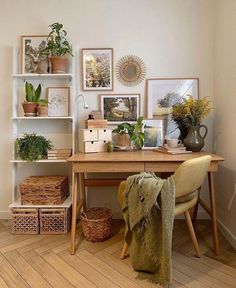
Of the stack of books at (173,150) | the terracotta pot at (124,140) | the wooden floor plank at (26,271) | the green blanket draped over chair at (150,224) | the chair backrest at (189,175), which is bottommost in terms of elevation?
the wooden floor plank at (26,271)

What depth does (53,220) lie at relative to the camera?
2.21 meters

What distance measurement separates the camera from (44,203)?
2217 mm

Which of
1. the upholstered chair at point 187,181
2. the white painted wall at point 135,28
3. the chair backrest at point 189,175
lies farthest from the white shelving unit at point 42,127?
the chair backrest at point 189,175

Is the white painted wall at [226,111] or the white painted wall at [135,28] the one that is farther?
the white painted wall at [135,28]

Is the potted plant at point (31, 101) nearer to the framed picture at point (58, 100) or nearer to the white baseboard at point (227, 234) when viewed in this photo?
the framed picture at point (58, 100)

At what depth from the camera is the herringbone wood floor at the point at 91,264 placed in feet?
5.08

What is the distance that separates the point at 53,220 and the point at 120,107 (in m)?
1.31

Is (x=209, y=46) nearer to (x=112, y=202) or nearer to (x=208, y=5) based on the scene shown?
(x=208, y=5)

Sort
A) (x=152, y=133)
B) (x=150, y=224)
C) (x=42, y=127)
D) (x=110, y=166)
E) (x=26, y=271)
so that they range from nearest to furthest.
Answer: (x=150, y=224), (x=26, y=271), (x=110, y=166), (x=152, y=133), (x=42, y=127)

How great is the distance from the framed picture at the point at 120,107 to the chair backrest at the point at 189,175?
1011 mm

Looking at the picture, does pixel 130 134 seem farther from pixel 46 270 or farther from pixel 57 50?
pixel 46 270

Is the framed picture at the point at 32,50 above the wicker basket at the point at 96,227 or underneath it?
above

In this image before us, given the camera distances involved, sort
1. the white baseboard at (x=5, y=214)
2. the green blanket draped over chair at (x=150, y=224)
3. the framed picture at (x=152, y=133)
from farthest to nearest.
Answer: the white baseboard at (x=5, y=214)
the framed picture at (x=152, y=133)
the green blanket draped over chair at (x=150, y=224)

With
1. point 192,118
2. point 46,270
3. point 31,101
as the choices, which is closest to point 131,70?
point 192,118
